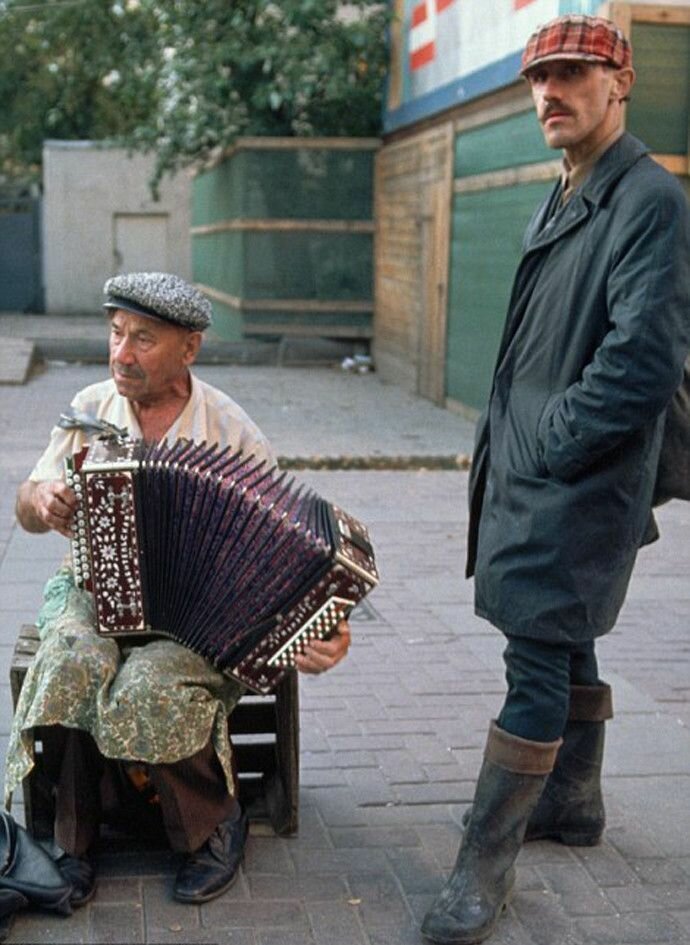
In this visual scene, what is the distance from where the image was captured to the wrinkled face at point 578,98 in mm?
2893

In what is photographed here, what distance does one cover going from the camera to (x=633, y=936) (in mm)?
3018

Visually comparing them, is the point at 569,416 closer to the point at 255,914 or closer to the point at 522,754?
the point at 522,754

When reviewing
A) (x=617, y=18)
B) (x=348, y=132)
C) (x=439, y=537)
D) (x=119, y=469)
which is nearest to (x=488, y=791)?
(x=119, y=469)

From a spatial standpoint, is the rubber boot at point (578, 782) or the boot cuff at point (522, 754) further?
the rubber boot at point (578, 782)

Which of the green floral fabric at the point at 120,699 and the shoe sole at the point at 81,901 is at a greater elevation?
the green floral fabric at the point at 120,699

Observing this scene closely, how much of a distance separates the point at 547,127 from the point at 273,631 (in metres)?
1.29

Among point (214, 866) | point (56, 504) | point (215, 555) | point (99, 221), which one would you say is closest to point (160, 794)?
point (214, 866)

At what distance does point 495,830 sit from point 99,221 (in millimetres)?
23089

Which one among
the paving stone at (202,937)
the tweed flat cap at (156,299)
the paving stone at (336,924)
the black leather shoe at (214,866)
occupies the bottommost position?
the paving stone at (336,924)

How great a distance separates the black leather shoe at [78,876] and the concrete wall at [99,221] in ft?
72.2

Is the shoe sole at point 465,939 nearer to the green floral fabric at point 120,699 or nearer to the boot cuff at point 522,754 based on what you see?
the boot cuff at point 522,754

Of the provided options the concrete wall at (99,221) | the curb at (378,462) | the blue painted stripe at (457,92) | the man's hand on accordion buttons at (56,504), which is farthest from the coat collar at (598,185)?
the concrete wall at (99,221)

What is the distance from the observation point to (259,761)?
354 centimetres

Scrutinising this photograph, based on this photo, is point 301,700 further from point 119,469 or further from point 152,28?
point 152,28
